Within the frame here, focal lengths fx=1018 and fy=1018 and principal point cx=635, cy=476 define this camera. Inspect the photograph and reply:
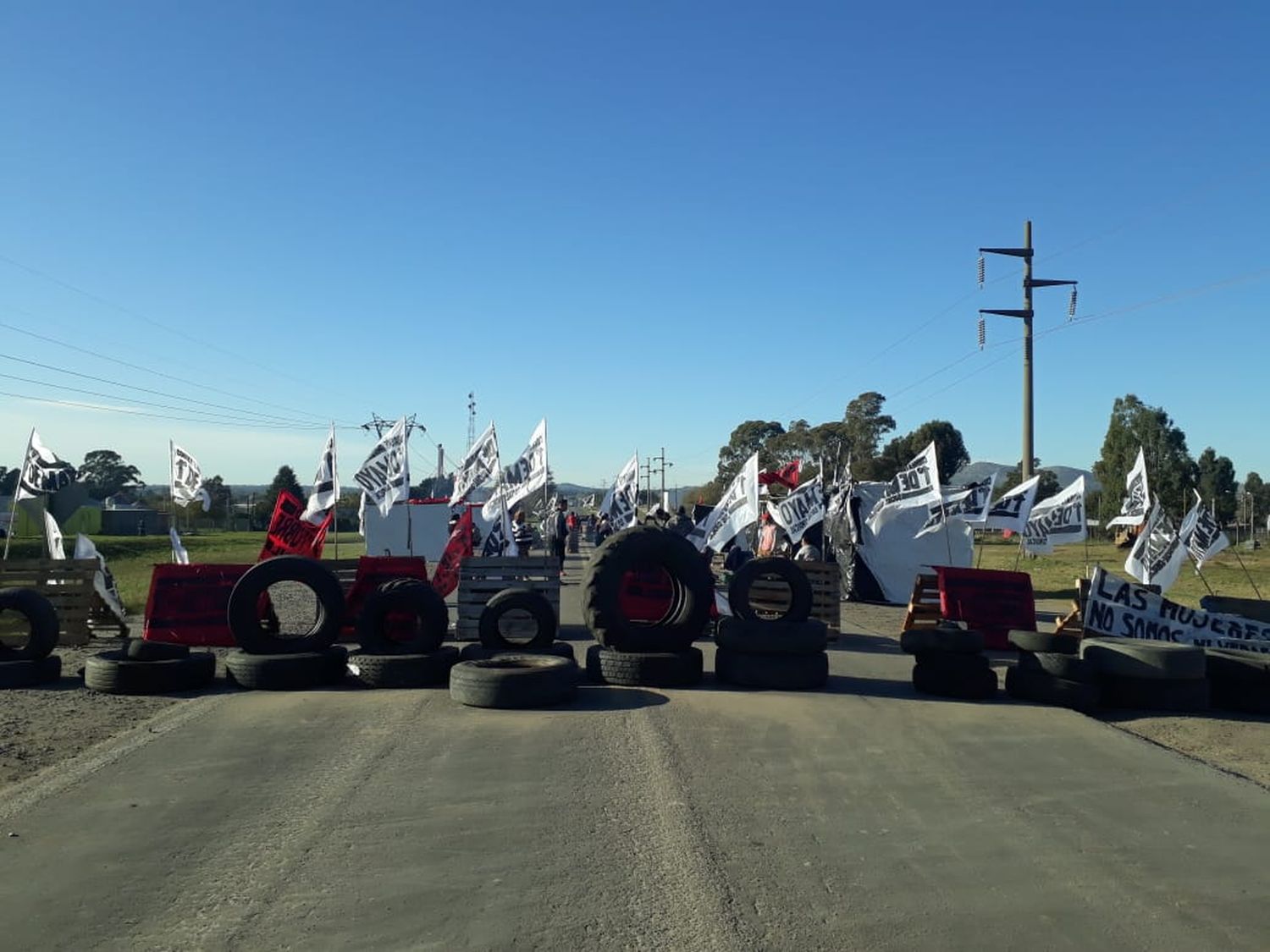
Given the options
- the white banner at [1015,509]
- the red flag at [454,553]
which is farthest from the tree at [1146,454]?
the red flag at [454,553]

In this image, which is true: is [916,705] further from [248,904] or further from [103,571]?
[103,571]

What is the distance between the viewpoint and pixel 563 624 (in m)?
17.5

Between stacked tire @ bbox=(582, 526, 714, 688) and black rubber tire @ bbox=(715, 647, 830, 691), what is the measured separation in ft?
1.49

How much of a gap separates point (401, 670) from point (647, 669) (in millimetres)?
2587

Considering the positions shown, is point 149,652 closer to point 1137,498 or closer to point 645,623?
point 645,623

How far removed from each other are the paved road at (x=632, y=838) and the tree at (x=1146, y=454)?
5589 centimetres

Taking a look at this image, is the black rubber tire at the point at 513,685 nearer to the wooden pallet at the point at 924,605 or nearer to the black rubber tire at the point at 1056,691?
the black rubber tire at the point at 1056,691

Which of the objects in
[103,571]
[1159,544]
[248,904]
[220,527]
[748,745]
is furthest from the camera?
[220,527]

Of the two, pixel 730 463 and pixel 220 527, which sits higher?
pixel 730 463

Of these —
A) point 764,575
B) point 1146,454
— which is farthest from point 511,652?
point 1146,454

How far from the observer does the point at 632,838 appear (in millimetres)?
5898

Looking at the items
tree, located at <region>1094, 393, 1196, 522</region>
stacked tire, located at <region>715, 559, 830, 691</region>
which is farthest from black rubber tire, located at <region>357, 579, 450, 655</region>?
tree, located at <region>1094, 393, 1196, 522</region>

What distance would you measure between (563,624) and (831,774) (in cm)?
1042

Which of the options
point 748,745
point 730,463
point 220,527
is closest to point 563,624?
point 748,745
